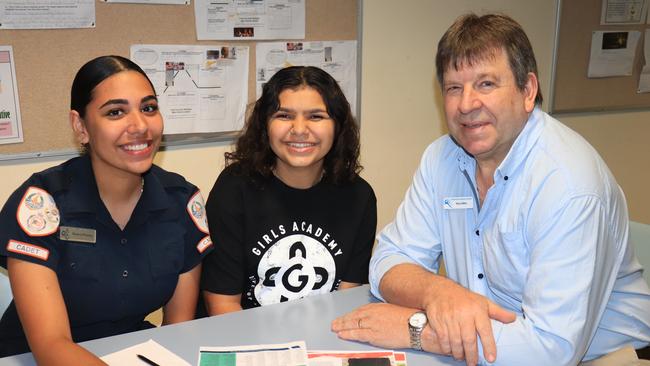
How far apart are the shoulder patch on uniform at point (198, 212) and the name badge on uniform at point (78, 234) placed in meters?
0.30

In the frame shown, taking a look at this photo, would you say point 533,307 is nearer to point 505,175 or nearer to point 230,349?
point 505,175

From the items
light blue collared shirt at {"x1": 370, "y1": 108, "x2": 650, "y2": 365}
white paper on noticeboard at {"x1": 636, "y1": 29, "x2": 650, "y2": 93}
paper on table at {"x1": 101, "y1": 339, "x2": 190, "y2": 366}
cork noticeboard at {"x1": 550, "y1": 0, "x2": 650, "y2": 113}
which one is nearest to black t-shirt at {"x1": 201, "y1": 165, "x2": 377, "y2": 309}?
light blue collared shirt at {"x1": 370, "y1": 108, "x2": 650, "y2": 365}

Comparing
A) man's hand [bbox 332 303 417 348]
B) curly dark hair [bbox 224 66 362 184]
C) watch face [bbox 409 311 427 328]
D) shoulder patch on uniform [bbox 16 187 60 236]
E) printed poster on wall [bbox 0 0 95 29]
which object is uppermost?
printed poster on wall [bbox 0 0 95 29]

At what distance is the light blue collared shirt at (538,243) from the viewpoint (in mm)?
1363

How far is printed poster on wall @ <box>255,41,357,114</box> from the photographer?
281 centimetres

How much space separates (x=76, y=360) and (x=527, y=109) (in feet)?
4.13

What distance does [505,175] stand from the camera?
1.57m

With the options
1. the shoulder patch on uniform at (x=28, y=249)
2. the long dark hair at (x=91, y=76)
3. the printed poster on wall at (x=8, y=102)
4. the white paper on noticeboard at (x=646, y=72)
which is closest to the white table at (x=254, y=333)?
the shoulder patch on uniform at (x=28, y=249)

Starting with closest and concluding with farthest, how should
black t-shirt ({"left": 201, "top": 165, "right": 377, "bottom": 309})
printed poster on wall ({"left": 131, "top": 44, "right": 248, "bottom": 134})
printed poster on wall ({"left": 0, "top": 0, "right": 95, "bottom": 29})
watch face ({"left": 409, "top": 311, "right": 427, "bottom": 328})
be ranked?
watch face ({"left": 409, "top": 311, "right": 427, "bottom": 328}) < black t-shirt ({"left": 201, "top": 165, "right": 377, "bottom": 309}) < printed poster on wall ({"left": 0, "top": 0, "right": 95, "bottom": 29}) < printed poster on wall ({"left": 131, "top": 44, "right": 248, "bottom": 134})

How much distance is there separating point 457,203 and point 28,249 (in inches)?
46.0

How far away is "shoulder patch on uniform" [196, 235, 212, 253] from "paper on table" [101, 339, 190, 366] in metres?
0.42

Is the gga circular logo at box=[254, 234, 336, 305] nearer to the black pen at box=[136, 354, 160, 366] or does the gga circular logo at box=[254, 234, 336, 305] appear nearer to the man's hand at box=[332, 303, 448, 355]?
the man's hand at box=[332, 303, 448, 355]

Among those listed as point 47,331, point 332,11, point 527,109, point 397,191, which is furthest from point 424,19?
point 47,331

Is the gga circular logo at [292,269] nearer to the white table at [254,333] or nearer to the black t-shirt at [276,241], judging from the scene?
the black t-shirt at [276,241]
